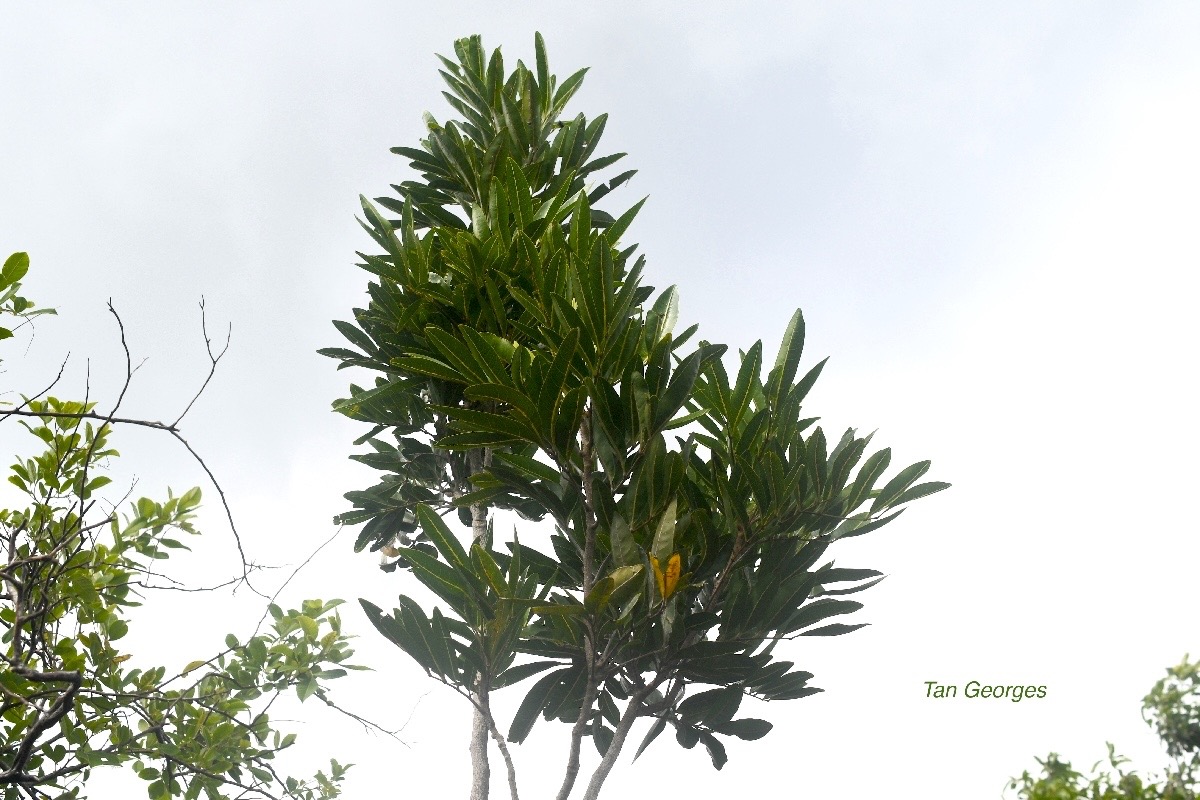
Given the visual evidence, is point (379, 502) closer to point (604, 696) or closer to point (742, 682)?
point (604, 696)

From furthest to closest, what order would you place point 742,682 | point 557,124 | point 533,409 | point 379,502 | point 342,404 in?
point 557,124 < point 379,502 < point 342,404 < point 742,682 < point 533,409

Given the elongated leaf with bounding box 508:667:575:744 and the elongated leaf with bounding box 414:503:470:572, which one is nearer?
the elongated leaf with bounding box 414:503:470:572

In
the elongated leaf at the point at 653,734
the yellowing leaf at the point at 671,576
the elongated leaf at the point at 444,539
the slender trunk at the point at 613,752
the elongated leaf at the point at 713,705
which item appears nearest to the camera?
the yellowing leaf at the point at 671,576

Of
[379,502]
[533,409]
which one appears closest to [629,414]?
[533,409]

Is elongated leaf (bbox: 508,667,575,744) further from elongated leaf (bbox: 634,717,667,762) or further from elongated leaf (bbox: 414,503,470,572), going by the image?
elongated leaf (bbox: 414,503,470,572)

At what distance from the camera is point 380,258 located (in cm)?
341

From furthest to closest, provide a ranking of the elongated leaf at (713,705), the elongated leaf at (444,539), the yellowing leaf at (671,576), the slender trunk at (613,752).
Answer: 1. the elongated leaf at (713,705)
2. the slender trunk at (613,752)
3. the elongated leaf at (444,539)
4. the yellowing leaf at (671,576)

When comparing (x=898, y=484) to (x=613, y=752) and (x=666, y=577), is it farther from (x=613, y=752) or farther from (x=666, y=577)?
(x=613, y=752)

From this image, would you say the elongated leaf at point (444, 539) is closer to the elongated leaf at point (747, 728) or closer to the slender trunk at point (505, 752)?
the slender trunk at point (505, 752)

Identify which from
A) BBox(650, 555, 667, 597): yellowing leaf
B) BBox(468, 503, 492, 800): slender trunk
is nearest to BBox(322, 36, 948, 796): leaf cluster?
BBox(650, 555, 667, 597): yellowing leaf

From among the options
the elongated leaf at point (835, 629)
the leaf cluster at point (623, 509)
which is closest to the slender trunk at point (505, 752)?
the leaf cluster at point (623, 509)

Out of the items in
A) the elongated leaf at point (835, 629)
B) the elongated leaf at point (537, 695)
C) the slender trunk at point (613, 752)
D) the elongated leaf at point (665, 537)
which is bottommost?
the slender trunk at point (613, 752)

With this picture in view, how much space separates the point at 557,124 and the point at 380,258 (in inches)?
62.0

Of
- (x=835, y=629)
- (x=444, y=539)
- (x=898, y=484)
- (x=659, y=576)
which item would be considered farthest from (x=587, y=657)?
(x=898, y=484)
